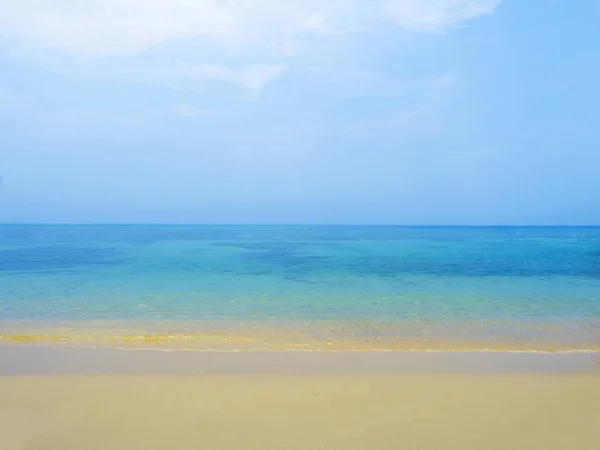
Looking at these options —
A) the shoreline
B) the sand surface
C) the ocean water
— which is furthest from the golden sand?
the sand surface

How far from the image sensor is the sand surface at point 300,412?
3719 millimetres

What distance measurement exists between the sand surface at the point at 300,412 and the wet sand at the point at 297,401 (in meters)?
0.01

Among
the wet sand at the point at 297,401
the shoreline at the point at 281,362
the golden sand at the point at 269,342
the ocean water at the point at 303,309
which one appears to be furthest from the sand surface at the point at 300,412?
the ocean water at the point at 303,309

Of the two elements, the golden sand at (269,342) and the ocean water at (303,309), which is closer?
the golden sand at (269,342)

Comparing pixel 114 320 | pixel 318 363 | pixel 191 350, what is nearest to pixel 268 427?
pixel 318 363

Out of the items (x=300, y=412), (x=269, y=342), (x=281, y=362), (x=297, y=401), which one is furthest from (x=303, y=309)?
(x=300, y=412)

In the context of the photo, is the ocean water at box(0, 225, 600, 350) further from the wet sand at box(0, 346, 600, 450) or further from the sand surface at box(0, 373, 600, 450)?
the sand surface at box(0, 373, 600, 450)

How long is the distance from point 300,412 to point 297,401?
26cm

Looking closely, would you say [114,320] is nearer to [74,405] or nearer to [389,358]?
[74,405]

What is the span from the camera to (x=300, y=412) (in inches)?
168

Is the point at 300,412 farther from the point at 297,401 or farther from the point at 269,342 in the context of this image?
the point at 269,342

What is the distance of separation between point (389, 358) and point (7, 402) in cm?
501

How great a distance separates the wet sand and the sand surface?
15 mm

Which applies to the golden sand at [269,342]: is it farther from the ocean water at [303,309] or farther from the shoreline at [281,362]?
the shoreline at [281,362]
